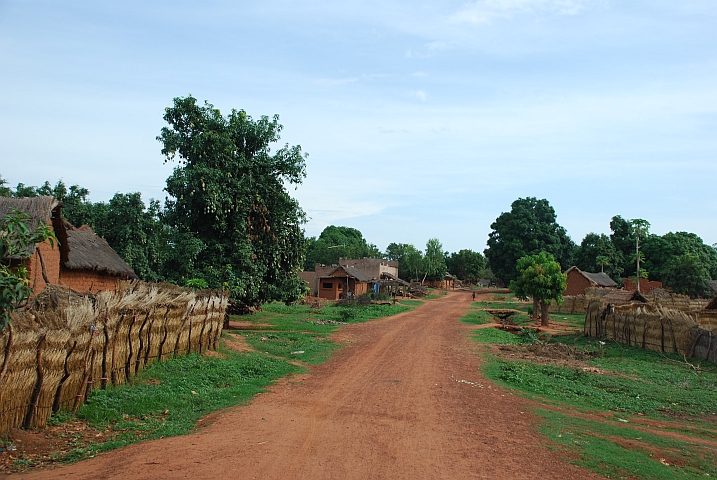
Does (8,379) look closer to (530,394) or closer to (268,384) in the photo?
(268,384)

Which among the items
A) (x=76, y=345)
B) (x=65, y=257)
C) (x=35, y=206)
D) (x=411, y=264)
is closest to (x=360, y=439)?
(x=76, y=345)

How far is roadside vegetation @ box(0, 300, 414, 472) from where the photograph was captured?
7793 mm

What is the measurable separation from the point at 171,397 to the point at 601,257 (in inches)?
2714

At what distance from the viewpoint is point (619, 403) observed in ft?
39.8

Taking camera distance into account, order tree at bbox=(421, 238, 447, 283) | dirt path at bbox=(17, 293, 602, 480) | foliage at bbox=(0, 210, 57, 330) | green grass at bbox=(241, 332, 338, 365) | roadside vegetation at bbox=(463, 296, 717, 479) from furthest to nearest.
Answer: tree at bbox=(421, 238, 447, 283), green grass at bbox=(241, 332, 338, 365), roadside vegetation at bbox=(463, 296, 717, 479), dirt path at bbox=(17, 293, 602, 480), foliage at bbox=(0, 210, 57, 330)

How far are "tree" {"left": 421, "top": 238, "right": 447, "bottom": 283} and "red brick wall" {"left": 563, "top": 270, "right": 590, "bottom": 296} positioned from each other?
2830cm

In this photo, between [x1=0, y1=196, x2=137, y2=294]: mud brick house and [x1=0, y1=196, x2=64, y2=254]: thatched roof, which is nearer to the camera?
[x1=0, y1=196, x2=64, y2=254]: thatched roof

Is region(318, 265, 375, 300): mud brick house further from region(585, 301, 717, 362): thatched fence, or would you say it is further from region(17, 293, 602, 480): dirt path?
region(17, 293, 602, 480): dirt path

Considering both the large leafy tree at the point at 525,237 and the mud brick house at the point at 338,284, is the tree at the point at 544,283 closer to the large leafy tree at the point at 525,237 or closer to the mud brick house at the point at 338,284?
the mud brick house at the point at 338,284

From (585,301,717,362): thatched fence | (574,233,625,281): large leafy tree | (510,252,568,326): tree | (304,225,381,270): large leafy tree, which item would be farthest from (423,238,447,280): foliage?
(585,301,717,362): thatched fence

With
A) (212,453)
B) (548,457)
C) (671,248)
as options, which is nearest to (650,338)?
(548,457)

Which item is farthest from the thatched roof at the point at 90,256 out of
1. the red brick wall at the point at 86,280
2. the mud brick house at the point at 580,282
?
the mud brick house at the point at 580,282

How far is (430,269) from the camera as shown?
281 ft

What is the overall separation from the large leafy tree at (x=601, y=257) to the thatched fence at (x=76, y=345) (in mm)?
66690
